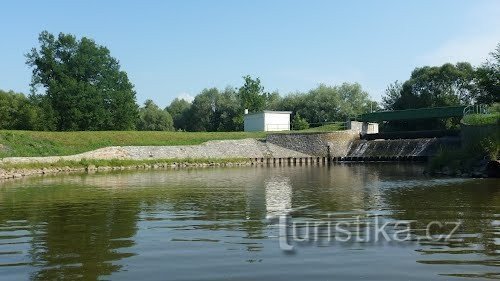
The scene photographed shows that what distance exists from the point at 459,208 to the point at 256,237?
632cm

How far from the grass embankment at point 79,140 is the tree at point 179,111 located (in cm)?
4147

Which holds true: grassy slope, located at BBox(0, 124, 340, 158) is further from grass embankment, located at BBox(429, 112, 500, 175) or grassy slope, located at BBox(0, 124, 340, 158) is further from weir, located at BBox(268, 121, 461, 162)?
grass embankment, located at BBox(429, 112, 500, 175)

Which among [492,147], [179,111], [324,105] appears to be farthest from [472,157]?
[179,111]

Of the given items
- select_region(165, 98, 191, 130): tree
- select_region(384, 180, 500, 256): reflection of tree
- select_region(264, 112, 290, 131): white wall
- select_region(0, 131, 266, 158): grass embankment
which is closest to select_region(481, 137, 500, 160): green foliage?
select_region(384, 180, 500, 256): reflection of tree

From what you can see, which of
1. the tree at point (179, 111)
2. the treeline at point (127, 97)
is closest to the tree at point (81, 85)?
the treeline at point (127, 97)

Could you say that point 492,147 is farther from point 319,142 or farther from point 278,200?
point 319,142

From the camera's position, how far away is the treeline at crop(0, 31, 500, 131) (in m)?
59.5

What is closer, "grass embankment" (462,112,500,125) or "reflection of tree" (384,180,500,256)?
"reflection of tree" (384,180,500,256)

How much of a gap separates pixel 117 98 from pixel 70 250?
55.8 metres

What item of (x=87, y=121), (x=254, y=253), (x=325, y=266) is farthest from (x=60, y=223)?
(x=87, y=121)

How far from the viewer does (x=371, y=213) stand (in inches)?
509

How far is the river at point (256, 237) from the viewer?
24.3 feet

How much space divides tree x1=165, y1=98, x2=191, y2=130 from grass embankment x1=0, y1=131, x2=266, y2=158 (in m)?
41.5

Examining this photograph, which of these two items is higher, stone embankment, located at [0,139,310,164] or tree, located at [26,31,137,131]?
tree, located at [26,31,137,131]
